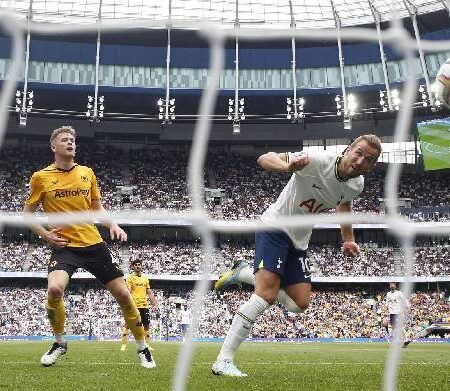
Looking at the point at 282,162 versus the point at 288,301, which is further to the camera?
the point at 288,301

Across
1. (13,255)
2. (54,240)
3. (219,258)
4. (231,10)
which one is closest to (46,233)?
(54,240)

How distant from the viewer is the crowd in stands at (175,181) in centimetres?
3119

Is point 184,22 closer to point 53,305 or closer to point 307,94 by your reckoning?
point 53,305

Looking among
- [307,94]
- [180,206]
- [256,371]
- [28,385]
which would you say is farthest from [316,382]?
[307,94]

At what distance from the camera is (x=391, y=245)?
101 feet

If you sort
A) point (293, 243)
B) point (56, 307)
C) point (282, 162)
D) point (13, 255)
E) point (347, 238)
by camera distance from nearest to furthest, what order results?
point (282, 162) → point (293, 243) → point (347, 238) → point (56, 307) → point (13, 255)

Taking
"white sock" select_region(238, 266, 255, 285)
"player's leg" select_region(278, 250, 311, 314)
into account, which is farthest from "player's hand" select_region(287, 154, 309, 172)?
"white sock" select_region(238, 266, 255, 285)

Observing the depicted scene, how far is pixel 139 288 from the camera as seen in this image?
36.4 feet

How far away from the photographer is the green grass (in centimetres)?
2742

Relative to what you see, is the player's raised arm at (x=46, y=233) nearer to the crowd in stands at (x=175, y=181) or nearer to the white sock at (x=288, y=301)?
the white sock at (x=288, y=301)

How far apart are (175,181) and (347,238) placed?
28.0 meters

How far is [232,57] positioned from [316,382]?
98.2 ft

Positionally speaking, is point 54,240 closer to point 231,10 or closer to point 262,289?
point 262,289

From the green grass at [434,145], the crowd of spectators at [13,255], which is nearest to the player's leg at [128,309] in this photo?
the green grass at [434,145]
